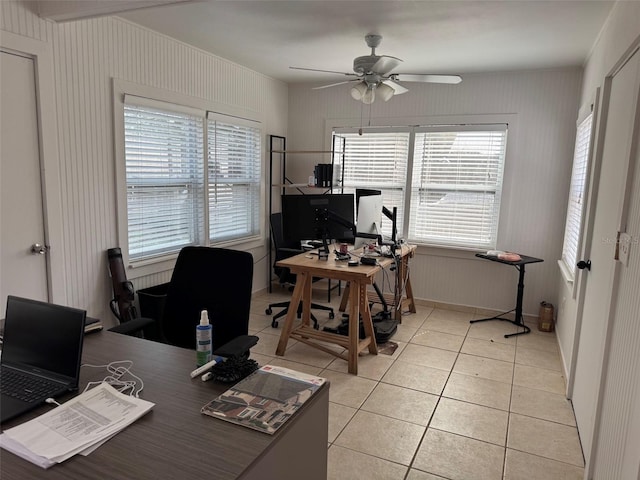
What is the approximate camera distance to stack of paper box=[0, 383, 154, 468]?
1.04 meters

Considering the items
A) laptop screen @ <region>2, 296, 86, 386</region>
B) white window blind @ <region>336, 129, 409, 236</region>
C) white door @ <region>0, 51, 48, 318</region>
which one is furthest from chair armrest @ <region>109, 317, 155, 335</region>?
white window blind @ <region>336, 129, 409, 236</region>

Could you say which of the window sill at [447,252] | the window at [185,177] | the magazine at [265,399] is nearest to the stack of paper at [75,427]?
the magazine at [265,399]

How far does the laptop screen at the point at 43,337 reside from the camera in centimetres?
129

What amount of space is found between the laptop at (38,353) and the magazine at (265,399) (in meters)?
0.45

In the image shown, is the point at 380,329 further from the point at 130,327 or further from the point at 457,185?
the point at 130,327

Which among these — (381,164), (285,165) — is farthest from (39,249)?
(381,164)

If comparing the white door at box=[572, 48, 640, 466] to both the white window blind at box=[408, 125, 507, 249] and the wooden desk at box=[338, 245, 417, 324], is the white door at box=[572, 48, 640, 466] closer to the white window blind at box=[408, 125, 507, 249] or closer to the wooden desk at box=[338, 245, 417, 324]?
the wooden desk at box=[338, 245, 417, 324]

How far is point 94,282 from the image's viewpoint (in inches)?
124

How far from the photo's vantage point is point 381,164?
196 inches

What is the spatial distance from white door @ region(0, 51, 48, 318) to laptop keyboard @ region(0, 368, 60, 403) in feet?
4.63

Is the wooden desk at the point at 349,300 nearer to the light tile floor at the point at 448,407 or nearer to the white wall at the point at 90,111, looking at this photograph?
the light tile floor at the point at 448,407

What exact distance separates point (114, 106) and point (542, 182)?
3952 mm

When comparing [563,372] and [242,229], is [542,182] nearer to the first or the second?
[563,372]

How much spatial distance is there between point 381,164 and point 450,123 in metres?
0.88
